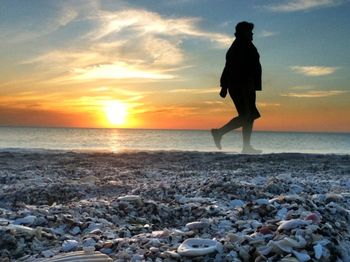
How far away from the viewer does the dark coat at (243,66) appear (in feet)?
27.3

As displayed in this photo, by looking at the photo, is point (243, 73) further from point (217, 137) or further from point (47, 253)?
point (47, 253)

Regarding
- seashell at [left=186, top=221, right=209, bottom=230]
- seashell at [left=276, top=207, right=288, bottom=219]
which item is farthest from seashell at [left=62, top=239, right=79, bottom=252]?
seashell at [left=276, top=207, right=288, bottom=219]

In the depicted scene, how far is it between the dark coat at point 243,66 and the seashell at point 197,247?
609cm

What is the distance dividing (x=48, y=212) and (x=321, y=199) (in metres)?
2.68

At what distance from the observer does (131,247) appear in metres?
2.67

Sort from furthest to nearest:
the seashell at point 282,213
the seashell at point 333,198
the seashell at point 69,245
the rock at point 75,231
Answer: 1. the seashell at point 333,198
2. the seashell at point 282,213
3. the rock at point 75,231
4. the seashell at point 69,245

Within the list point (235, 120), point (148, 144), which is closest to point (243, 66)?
point (235, 120)

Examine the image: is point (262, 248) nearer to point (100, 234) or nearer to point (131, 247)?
point (131, 247)

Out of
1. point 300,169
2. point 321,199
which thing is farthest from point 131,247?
point 300,169

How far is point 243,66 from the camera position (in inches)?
330

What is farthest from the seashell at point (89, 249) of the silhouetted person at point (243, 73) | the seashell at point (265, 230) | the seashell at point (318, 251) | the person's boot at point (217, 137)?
the person's boot at point (217, 137)

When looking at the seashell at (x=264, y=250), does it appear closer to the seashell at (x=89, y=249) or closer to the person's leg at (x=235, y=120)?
the seashell at (x=89, y=249)

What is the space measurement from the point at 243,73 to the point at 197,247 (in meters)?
6.24

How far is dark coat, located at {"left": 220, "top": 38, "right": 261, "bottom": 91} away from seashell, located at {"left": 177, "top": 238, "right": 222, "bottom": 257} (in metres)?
6.09
